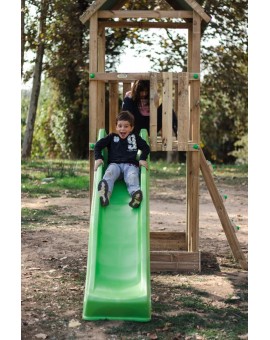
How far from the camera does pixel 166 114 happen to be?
6703mm

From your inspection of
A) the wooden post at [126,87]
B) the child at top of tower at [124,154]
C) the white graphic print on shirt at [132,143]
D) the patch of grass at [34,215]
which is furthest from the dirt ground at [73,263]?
the wooden post at [126,87]

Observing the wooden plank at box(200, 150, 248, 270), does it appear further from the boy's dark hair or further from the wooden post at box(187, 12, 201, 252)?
the boy's dark hair

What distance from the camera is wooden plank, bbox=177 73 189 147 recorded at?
261 inches

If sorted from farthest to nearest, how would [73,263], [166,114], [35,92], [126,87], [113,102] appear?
[35,92], [113,102], [126,87], [73,263], [166,114]

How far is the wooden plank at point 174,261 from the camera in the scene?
675cm

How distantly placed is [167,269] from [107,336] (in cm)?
228

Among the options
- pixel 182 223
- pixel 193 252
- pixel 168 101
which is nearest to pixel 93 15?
pixel 168 101

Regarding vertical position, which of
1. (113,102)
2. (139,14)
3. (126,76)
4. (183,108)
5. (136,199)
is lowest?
(136,199)

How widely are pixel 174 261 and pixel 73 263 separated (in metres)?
1.20

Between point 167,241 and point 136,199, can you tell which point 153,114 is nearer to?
point 136,199

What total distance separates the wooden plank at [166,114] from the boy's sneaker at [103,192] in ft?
3.47

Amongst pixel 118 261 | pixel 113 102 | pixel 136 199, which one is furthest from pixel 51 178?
pixel 118 261

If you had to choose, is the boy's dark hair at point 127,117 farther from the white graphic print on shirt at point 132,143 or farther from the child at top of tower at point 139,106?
the child at top of tower at point 139,106

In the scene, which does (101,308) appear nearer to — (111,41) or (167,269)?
(167,269)
